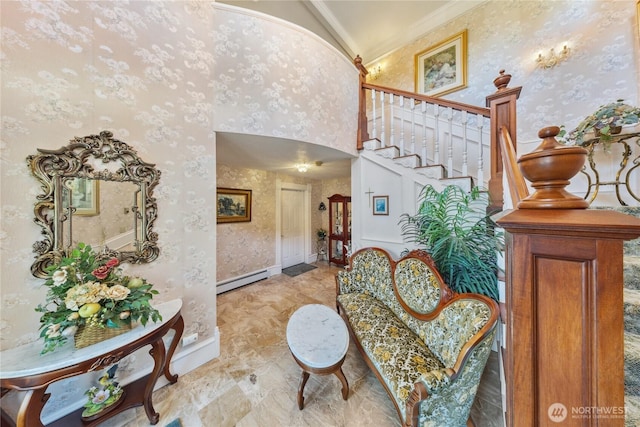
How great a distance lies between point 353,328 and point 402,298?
54cm

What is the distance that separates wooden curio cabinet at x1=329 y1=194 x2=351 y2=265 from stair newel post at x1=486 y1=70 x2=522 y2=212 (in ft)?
9.06

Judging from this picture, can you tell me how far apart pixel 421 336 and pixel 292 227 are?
3.46m

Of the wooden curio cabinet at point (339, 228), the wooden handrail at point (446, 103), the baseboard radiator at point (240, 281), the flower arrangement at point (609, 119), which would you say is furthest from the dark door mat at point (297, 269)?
the flower arrangement at point (609, 119)

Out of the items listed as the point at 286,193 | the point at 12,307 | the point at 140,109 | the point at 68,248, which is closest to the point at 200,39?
the point at 140,109

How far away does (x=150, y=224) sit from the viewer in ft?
5.35

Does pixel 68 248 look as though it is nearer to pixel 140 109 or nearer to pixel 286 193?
pixel 140 109

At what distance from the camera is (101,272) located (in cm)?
123

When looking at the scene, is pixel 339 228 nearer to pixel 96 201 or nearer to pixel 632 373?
pixel 96 201

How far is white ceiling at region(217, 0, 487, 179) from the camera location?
2.88m

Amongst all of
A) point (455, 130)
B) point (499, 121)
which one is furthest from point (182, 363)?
point (455, 130)

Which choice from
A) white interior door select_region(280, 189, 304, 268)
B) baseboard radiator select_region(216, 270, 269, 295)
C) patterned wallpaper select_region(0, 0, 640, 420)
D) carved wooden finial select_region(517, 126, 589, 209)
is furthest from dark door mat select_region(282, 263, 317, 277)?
carved wooden finial select_region(517, 126, 589, 209)

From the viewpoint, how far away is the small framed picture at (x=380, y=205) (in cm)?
260

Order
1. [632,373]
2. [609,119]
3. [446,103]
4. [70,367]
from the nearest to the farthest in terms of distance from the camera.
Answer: [632,373], [70,367], [609,119], [446,103]

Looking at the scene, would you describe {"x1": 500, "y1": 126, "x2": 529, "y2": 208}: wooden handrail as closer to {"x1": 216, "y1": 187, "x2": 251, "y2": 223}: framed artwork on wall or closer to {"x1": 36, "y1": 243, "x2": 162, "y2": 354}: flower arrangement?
{"x1": 36, "y1": 243, "x2": 162, "y2": 354}: flower arrangement
